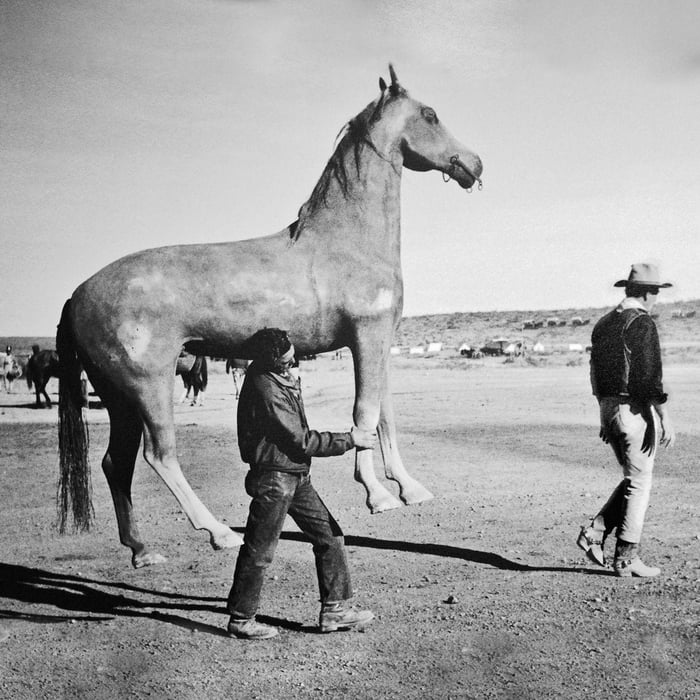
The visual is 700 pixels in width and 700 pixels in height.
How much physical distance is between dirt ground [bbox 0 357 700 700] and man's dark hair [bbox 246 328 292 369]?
1.66 metres

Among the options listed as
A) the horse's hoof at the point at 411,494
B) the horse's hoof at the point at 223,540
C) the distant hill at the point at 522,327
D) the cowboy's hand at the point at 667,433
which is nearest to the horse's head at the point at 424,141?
the horse's hoof at the point at 411,494

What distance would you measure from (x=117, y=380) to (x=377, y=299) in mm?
1513

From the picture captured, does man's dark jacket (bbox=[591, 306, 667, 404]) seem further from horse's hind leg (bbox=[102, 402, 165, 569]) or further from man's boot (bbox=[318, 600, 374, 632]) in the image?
horse's hind leg (bbox=[102, 402, 165, 569])

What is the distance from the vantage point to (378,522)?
8.48 metres

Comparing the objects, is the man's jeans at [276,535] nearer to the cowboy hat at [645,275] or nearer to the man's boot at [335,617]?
the man's boot at [335,617]

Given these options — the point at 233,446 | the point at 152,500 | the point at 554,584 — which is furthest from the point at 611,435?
the point at 233,446

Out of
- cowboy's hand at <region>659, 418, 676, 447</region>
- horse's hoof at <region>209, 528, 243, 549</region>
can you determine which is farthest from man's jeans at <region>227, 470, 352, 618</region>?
cowboy's hand at <region>659, 418, 676, 447</region>

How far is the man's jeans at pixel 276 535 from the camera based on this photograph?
4789 millimetres

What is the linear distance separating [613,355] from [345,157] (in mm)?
2367

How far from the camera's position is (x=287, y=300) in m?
4.82

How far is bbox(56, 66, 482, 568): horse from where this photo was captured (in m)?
4.68

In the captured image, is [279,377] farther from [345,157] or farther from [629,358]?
[629,358]

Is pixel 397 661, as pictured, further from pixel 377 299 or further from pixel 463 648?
pixel 377 299

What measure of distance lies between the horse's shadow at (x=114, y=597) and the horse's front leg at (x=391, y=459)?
1074 millimetres
